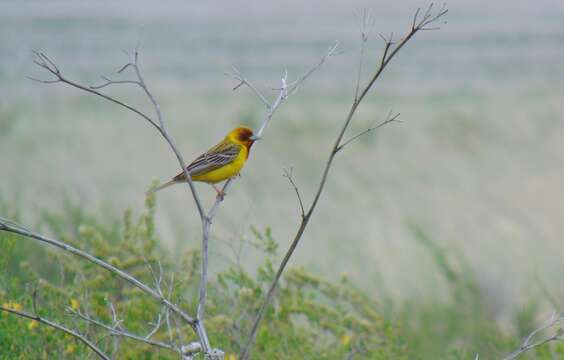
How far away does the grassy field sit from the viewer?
A: 35.7 feet

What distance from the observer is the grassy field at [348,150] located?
1089 centimetres

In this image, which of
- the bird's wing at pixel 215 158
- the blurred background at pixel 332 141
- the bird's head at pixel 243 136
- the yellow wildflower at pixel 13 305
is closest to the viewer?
the yellow wildflower at pixel 13 305

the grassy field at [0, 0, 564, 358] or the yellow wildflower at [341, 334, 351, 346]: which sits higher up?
the grassy field at [0, 0, 564, 358]

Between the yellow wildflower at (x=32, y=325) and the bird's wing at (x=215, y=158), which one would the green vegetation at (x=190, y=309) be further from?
the bird's wing at (x=215, y=158)

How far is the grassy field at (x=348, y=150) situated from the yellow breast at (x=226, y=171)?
0.51 meters

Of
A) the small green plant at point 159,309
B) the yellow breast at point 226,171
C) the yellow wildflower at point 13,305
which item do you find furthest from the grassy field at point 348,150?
the yellow wildflower at point 13,305

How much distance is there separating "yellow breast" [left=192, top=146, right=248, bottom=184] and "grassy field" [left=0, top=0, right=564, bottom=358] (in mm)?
511

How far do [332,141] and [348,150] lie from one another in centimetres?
75

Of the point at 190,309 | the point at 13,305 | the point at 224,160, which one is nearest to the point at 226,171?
the point at 224,160

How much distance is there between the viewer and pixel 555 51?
2536 centimetres

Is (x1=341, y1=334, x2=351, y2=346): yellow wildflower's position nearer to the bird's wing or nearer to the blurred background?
the blurred background

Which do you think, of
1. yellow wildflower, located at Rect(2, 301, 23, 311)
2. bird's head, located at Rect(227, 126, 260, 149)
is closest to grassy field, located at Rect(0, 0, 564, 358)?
bird's head, located at Rect(227, 126, 260, 149)

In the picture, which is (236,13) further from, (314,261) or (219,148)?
(219,148)

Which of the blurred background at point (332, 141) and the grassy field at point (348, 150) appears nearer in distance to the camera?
the grassy field at point (348, 150)
